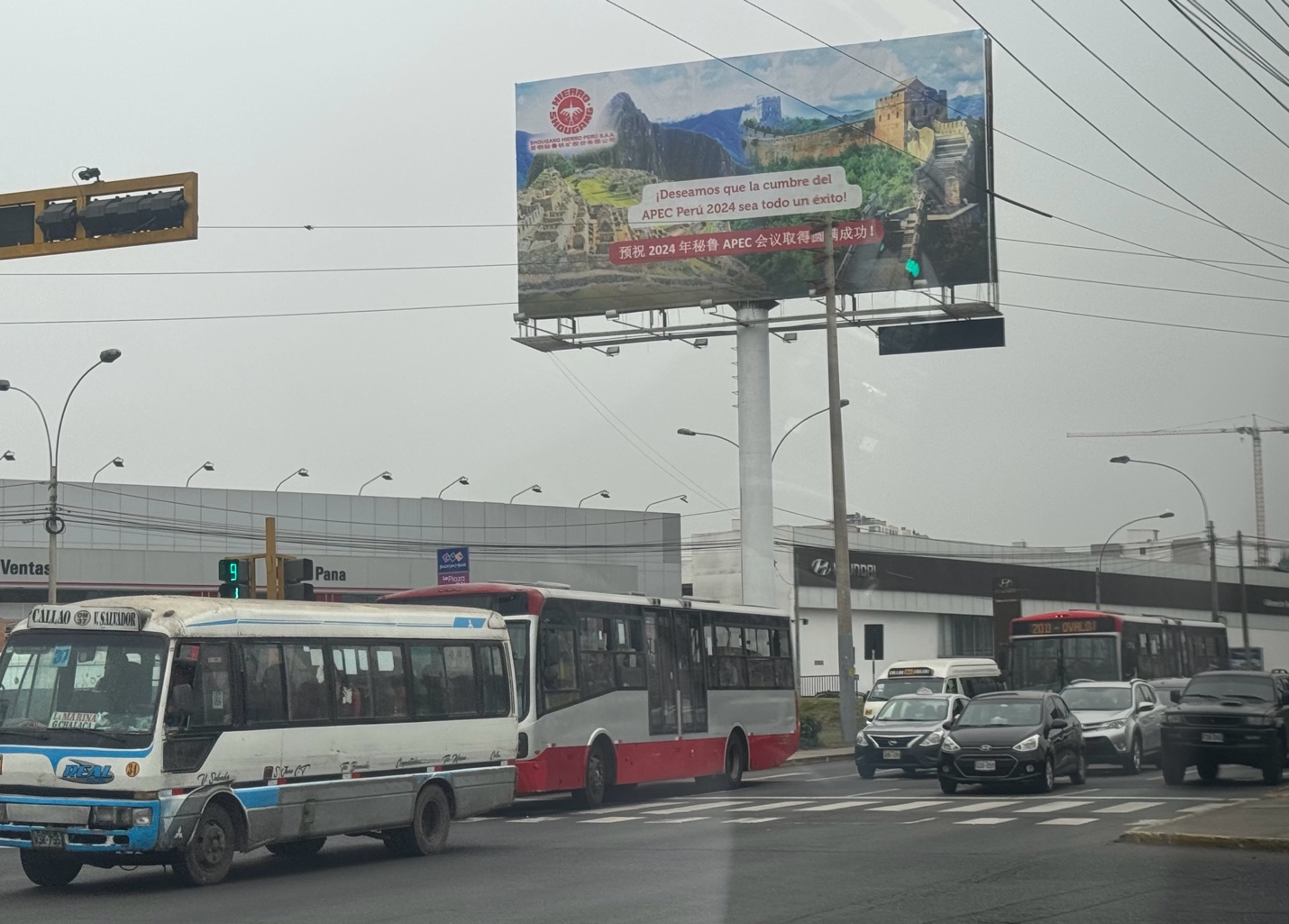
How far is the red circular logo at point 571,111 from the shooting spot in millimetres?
48812

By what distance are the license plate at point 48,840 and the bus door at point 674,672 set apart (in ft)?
43.7

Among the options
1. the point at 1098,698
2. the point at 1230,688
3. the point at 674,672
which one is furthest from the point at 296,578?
the point at 1098,698

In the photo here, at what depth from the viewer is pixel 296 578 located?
2464 cm

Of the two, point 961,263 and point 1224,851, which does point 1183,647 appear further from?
point 1224,851

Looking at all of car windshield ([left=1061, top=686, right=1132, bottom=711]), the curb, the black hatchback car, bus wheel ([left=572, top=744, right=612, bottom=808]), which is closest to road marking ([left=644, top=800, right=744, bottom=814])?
bus wheel ([left=572, top=744, right=612, bottom=808])

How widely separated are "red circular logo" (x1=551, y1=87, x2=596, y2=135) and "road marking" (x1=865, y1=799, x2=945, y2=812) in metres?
29.3

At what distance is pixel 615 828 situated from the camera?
68.7 feet

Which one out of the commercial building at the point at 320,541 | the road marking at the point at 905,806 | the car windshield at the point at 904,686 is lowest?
the road marking at the point at 905,806

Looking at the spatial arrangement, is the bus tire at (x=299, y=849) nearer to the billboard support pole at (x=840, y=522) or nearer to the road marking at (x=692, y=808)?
the road marking at (x=692, y=808)

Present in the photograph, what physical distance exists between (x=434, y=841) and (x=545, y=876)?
328cm

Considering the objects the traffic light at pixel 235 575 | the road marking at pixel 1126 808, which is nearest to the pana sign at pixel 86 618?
the traffic light at pixel 235 575

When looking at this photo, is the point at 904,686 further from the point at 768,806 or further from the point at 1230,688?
the point at 768,806

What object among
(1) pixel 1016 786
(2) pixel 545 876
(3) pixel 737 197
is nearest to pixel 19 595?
(3) pixel 737 197

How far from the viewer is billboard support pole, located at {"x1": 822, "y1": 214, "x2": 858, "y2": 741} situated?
3859 centimetres
